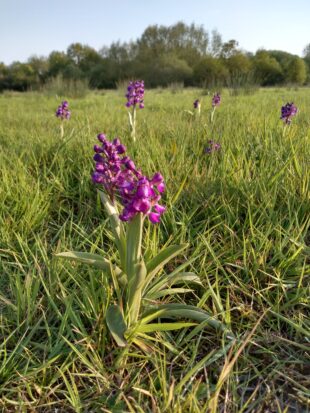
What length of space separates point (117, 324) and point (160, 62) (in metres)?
42.5

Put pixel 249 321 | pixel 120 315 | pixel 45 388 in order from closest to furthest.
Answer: pixel 45 388
pixel 120 315
pixel 249 321

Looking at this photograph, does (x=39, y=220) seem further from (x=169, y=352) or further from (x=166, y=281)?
(x=169, y=352)

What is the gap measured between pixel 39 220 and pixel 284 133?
6.56 ft

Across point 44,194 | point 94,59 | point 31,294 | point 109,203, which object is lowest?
point 31,294

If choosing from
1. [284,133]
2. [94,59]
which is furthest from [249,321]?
A: [94,59]

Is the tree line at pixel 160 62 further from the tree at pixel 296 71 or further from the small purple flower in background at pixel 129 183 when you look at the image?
the small purple flower in background at pixel 129 183

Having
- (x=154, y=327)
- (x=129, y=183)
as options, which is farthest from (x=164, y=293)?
(x=129, y=183)

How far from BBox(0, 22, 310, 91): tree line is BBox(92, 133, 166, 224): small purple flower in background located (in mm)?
32072

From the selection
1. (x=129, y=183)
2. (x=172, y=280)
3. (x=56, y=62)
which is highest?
(x=56, y=62)

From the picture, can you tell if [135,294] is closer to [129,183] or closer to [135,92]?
[129,183]

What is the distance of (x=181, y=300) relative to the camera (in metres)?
1.48

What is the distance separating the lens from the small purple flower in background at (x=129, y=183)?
1.10m

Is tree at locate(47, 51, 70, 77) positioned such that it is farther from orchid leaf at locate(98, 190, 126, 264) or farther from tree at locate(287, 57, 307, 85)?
orchid leaf at locate(98, 190, 126, 264)

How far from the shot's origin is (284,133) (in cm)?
281
